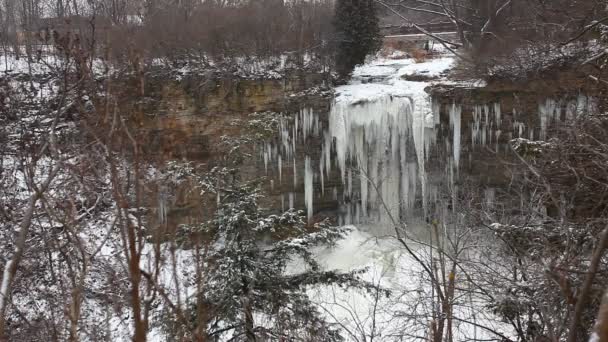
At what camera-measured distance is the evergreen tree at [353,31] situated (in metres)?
14.4

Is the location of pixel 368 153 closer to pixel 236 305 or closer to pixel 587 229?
pixel 236 305

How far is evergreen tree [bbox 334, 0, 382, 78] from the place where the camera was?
47.3ft

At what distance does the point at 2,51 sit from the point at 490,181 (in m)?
18.5

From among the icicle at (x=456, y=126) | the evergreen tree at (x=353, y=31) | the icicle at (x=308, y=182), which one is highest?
the evergreen tree at (x=353, y=31)

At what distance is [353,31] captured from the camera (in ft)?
47.1

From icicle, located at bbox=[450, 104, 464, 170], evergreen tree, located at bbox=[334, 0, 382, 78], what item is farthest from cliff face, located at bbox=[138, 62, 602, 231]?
evergreen tree, located at bbox=[334, 0, 382, 78]

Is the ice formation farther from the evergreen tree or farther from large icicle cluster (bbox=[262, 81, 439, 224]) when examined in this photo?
the evergreen tree

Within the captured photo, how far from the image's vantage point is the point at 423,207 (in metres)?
13.0

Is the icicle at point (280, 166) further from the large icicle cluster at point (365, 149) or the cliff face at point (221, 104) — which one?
the cliff face at point (221, 104)

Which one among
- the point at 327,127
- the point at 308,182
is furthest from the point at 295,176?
the point at 327,127

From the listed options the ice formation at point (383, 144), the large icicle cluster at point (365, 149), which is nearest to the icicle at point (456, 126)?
the ice formation at point (383, 144)

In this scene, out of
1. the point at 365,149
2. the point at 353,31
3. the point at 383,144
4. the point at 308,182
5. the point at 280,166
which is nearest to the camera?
the point at 383,144

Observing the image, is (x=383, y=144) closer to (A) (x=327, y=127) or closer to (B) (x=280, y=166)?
(A) (x=327, y=127)

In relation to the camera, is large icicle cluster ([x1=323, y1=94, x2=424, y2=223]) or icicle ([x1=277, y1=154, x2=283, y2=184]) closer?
large icicle cluster ([x1=323, y1=94, x2=424, y2=223])
